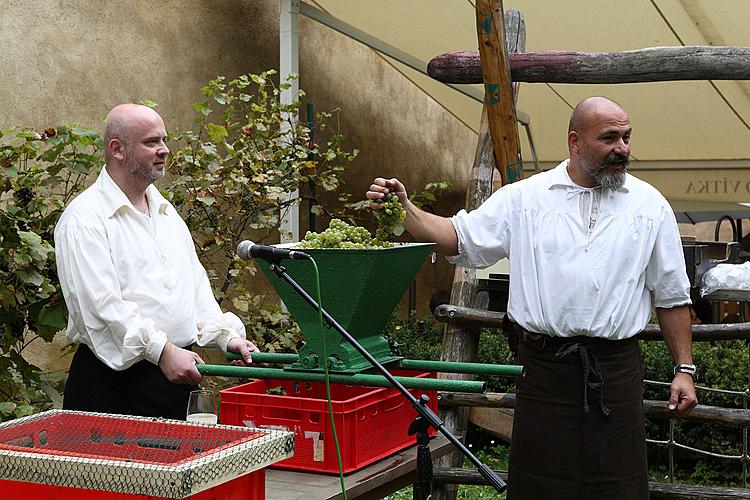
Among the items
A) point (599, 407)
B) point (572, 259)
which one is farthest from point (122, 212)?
point (599, 407)

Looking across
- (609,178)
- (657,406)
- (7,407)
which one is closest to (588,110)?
(609,178)

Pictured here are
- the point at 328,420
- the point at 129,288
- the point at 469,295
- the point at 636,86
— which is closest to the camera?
the point at 328,420

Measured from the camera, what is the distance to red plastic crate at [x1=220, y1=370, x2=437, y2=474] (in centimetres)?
310

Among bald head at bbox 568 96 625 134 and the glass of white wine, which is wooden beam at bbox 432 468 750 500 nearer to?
bald head at bbox 568 96 625 134

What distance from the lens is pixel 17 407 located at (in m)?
4.08

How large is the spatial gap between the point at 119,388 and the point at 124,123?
834 mm

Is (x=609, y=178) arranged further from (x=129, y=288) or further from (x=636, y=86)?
(x=636, y=86)

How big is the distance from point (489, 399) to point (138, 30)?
308cm

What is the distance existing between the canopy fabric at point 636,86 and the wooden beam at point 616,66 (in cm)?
190

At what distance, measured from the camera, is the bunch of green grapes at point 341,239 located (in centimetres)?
316

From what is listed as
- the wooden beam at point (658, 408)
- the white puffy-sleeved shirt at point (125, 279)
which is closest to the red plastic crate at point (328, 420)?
the white puffy-sleeved shirt at point (125, 279)

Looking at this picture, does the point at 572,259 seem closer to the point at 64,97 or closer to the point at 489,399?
the point at 489,399

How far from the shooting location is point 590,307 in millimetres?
3590

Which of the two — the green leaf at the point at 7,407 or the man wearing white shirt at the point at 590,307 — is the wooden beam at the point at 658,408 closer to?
the man wearing white shirt at the point at 590,307
